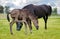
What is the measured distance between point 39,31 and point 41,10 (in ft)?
0.99

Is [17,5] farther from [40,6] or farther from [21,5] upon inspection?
[40,6]

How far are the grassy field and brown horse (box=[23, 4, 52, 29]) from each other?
0.07 metres

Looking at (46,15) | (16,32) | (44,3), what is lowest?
(16,32)

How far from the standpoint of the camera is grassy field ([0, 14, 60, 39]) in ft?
6.77

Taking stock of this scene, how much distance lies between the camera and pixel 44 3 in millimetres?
2223

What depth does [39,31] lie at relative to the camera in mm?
2143

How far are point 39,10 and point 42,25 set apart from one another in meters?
0.22

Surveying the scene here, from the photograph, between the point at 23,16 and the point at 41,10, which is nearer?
the point at 23,16

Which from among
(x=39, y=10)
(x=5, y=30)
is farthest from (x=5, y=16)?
(x=39, y=10)

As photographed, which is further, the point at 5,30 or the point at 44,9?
the point at 44,9

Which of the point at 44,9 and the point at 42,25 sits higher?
the point at 44,9

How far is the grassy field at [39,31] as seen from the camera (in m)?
2.06

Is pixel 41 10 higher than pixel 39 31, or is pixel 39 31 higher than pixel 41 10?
pixel 41 10

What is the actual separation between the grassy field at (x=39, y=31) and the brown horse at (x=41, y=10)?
7 centimetres
